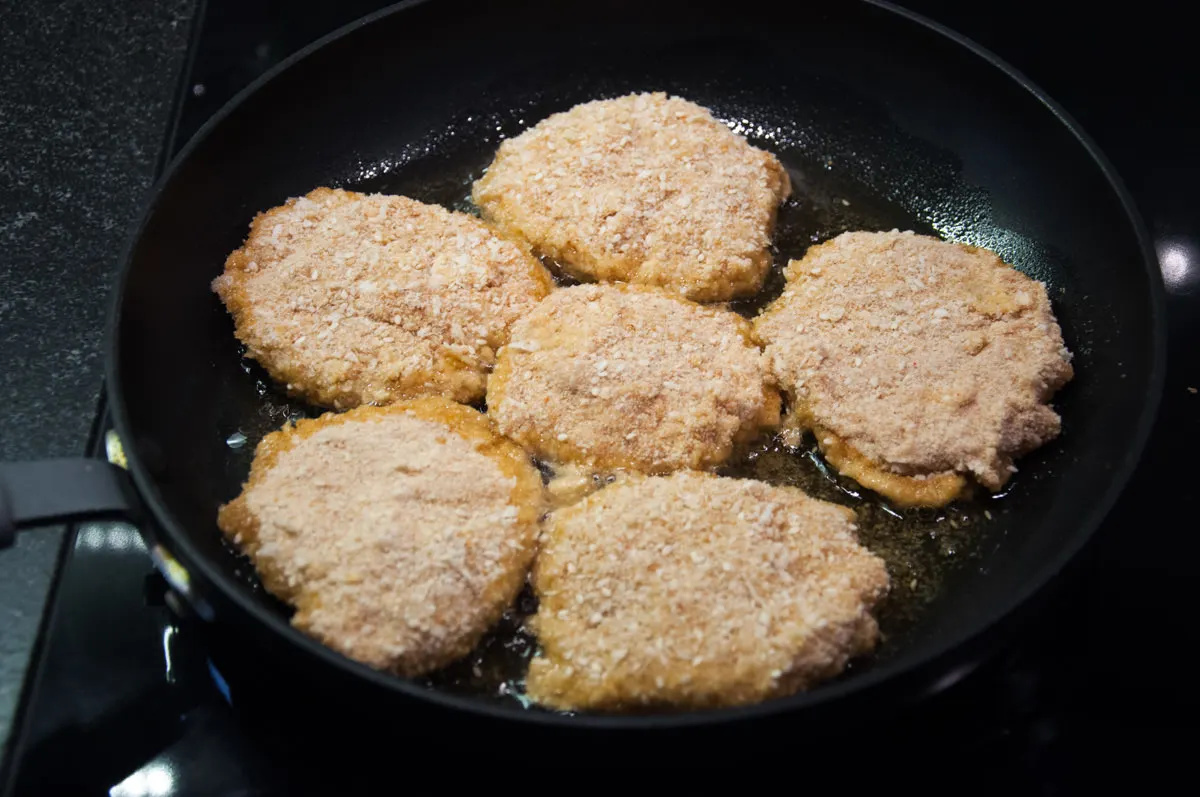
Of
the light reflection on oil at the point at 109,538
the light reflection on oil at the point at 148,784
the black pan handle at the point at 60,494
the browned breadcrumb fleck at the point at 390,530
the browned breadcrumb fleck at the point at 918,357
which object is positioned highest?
the browned breadcrumb fleck at the point at 918,357

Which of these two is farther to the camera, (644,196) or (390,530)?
(644,196)

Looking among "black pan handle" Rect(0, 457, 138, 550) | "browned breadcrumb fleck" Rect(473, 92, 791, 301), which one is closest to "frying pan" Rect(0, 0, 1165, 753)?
"black pan handle" Rect(0, 457, 138, 550)

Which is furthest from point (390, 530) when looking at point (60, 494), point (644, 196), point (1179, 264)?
point (1179, 264)

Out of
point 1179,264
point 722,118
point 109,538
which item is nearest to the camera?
point 109,538

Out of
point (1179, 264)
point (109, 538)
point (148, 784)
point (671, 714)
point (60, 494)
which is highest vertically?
point (1179, 264)

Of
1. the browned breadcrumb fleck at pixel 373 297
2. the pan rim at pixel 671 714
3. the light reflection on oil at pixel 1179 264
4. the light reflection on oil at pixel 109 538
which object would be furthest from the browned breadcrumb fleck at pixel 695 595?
the light reflection on oil at pixel 1179 264

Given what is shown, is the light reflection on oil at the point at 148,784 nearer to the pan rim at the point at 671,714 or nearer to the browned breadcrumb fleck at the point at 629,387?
the pan rim at the point at 671,714

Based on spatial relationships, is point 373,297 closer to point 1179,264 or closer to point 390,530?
point 390,530
